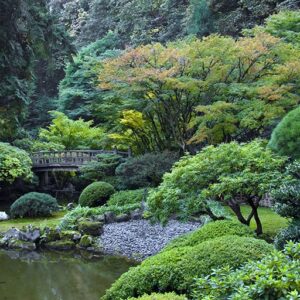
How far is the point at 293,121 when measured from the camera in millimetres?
8289

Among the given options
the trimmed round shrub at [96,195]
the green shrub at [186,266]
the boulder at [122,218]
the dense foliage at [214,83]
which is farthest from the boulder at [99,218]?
the green shrub at [186,266]

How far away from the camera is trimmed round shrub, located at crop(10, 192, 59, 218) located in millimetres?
16000

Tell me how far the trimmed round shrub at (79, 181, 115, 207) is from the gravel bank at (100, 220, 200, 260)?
8.36 ft

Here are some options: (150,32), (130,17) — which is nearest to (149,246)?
(150,32)

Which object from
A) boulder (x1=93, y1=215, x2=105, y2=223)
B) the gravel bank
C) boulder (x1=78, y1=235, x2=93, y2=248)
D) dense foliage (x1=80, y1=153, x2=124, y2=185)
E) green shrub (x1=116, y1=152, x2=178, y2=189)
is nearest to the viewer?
the gravel bank

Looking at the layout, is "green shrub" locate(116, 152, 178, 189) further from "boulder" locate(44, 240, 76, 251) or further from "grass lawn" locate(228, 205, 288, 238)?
"boulder" locate(44, 240, 76, 251)

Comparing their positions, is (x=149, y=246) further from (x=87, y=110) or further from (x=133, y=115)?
(x=87, y=110)

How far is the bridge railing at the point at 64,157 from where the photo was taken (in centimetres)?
2108

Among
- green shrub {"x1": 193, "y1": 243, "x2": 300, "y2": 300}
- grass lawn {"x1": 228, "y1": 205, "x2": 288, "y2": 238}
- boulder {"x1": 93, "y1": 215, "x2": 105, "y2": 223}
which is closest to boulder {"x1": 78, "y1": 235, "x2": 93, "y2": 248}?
boulder {"x1": 93, "y1": 215, "x2": 105, "y2": 223}

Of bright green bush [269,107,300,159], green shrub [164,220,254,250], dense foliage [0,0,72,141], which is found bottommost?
green shrub [164,220,254,250]

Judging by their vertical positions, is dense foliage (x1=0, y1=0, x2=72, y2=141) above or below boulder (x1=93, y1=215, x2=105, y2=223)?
above

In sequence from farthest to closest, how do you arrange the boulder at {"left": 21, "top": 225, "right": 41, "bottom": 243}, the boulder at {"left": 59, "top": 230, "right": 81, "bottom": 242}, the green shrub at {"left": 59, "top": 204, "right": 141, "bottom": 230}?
the green shrub at {"left": 59, "top": 204, "right": 141, "bottom": 230} < the boulder at {"left": 21, "top": 225, "right": 41, "bottom": 243} < the boulder at {"left": 59, "top": 230, "right": 81, "bottom": 242}

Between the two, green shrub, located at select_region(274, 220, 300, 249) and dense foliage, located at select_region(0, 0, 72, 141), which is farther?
dense foliage, located at select_region(0, 0, 72, 141)

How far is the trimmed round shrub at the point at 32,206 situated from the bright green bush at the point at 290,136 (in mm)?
10170
